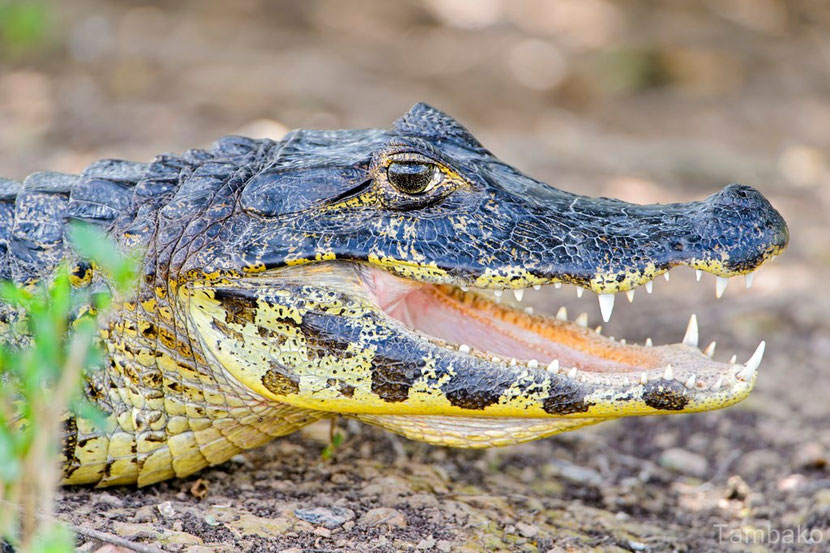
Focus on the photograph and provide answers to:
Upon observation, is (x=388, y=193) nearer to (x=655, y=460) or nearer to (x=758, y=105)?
(x=655, y=460)

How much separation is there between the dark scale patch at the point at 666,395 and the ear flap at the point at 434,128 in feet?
3.93

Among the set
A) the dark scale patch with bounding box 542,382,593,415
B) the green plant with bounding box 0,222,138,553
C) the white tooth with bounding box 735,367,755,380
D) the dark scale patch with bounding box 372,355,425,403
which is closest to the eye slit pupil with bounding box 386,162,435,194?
the dark scale patch with bounding box 372,355,425,403

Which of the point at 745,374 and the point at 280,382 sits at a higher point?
the point at 745,374

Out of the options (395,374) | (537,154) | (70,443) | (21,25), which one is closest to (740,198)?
(395,374)

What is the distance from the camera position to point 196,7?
35.7 ft

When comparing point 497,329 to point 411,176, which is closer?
point 411,176

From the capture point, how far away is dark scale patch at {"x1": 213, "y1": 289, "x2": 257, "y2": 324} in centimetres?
298

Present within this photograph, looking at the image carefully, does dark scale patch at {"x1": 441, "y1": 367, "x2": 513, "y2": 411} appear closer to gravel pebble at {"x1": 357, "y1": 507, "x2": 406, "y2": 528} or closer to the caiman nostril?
gravel pebble at {"x1": 357, "y1": 507, "x2": 406, "y2": 528}

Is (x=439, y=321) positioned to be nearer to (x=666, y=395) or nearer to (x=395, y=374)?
(x=395, y=374)

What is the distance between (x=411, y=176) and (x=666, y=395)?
3.78 ft

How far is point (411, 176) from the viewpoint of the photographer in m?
3.08

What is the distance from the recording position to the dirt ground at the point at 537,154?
3246 millimetres

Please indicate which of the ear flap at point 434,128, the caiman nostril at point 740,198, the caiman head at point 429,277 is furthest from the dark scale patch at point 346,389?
the caiman nostril at point 740,198

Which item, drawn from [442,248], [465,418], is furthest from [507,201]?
[465,418]
